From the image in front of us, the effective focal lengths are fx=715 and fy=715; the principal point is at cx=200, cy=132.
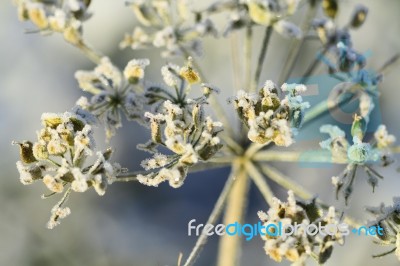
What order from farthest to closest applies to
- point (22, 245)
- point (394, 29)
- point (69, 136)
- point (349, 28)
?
point (22, 245) < point (394, 29) < point (349, 28) < point (69, 136)

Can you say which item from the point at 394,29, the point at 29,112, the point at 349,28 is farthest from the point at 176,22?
the point at 29,112

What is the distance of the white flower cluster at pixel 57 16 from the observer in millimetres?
4492

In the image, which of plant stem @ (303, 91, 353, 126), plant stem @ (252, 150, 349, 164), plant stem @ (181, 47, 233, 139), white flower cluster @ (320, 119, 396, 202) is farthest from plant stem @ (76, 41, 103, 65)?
white flower cluster @ (320, 119, 396, 202)

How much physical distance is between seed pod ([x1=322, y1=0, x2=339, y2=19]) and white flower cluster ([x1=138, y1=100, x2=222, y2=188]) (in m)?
1.70

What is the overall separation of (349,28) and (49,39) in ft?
24.6

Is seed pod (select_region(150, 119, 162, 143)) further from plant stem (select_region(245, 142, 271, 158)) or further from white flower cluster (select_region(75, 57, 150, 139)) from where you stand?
plant stem (select_region(245, 142, 271, 158))

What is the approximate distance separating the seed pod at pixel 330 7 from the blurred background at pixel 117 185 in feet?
11.1

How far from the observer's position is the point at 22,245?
9.55 m

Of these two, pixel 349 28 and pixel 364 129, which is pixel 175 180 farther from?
pixel 349 28

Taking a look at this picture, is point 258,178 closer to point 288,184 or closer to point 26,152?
point 288,184

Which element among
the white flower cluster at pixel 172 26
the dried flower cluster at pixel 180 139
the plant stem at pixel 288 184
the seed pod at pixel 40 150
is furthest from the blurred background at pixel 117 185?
the seed pod at pixel 40 150

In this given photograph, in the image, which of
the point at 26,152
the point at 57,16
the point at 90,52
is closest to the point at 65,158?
the point at 26,152

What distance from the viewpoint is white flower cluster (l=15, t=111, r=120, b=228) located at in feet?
12.2

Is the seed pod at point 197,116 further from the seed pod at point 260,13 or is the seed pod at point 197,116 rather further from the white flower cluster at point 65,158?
the seed pod at point 260,13
